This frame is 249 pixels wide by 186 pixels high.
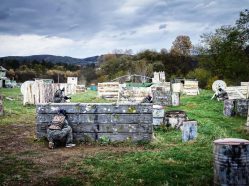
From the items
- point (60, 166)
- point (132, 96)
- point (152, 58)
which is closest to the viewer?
point (60, 166)

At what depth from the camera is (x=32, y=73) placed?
122 metres

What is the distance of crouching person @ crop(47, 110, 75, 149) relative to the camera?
11531 millimetres

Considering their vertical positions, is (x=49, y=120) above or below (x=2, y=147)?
above

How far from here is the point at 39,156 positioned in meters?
10.2

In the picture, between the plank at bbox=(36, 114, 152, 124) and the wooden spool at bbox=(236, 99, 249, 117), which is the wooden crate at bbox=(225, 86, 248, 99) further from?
the plank at bbox=(36, 114, 152, 124)

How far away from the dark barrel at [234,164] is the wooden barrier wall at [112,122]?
5.41 metres

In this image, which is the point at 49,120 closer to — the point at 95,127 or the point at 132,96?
the point at 95,127

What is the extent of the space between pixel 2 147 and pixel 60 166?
3.46 m

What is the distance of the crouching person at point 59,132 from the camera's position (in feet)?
37.8

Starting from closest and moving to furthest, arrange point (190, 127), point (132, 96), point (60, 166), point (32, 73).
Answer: point (60, 166)
point (190, 127)
point (132, 96)
point (32, 73)

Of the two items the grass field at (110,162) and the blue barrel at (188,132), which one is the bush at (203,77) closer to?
the grass field at (110,162)

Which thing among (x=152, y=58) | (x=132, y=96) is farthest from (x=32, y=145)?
(x=152, y=58)

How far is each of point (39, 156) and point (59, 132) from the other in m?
1.49

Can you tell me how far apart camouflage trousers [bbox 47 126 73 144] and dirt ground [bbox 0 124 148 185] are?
0.34 metres
